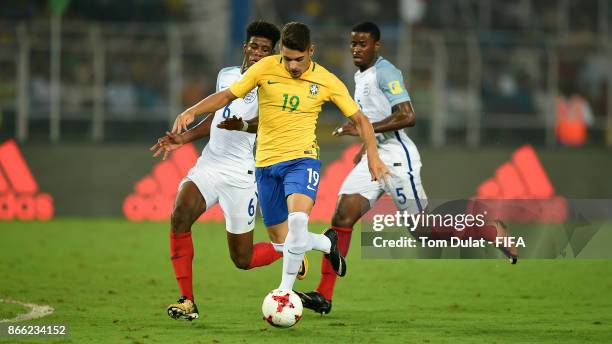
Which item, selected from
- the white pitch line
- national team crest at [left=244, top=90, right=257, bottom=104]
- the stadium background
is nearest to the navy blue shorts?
national team crest at [left=244, top=90, right=257, bottom=104]

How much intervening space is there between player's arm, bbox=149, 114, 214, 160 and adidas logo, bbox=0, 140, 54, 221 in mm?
9121

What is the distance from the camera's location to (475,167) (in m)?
19.0

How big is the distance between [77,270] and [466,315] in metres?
4.85

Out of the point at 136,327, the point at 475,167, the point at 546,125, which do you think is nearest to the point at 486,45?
the point at 546,125

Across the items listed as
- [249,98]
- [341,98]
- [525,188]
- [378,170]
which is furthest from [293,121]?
[525,188]

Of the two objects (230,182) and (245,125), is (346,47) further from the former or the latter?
(245,125)

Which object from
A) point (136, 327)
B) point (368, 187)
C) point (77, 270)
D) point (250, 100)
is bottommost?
point (77, 270)

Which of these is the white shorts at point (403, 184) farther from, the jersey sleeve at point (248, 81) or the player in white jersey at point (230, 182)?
the jersey sleeve at point (248, 81)

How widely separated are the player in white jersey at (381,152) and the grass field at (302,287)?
26.9 inches

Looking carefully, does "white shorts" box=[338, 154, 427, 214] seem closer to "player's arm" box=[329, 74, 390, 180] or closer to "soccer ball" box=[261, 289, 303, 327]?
"player's arm" box=[329, 74, 390, 180]

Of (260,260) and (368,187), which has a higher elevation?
(368,187)

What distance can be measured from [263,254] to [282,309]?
161cm

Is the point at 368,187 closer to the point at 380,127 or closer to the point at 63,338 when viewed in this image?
the point at 380,127

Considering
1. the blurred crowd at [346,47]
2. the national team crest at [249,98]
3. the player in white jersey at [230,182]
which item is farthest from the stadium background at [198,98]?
the national team crest at [249,98]
